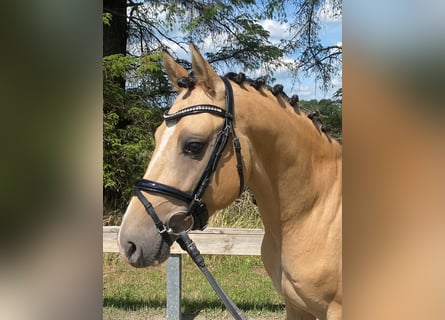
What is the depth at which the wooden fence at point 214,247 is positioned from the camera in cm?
352

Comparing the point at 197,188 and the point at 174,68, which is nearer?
the point at 197,188

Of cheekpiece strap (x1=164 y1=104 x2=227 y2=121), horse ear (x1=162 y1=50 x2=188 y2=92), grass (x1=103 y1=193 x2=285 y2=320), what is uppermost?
horse ear (x1=162 y1=50 x2=188 y2=92)

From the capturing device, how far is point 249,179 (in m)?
1.88

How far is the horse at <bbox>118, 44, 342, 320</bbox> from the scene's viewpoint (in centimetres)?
164


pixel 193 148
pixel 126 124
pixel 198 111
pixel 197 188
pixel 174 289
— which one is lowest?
pixel 174 289

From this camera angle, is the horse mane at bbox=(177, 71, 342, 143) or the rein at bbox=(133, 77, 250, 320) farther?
the horse mane at bbox=(177, 71, 342, 143)

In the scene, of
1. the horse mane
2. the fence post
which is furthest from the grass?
the horse mane

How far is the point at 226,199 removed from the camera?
1808 millimetres

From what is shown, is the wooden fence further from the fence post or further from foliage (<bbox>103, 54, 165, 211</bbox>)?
foliage (<bbox>103, 54, 165, 211</bbox>)

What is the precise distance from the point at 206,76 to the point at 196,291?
2963mm

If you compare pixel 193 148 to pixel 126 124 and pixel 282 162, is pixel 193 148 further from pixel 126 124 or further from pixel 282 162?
pixel 126 124

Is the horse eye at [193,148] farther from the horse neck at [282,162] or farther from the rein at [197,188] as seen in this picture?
the horse neck at [282,162]

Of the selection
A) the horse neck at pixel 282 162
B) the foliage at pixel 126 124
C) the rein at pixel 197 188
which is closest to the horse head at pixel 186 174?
the rein at pixel 197 188

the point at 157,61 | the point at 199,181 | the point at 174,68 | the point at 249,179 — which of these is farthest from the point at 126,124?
the point at 199,181
